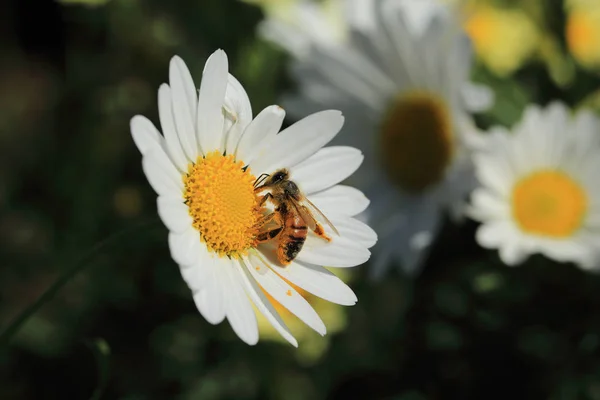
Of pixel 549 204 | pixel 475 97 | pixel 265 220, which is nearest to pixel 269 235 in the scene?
pixel 265 220

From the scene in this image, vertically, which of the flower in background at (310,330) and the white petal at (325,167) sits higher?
the white petal at (325,167)

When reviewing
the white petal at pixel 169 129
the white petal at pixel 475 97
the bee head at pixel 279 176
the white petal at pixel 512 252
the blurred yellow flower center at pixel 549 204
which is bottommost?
the white petal at pixel 169 129

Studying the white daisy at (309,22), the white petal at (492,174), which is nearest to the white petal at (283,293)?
the white petal at (492,174)

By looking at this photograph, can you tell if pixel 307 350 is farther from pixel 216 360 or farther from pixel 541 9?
pixel 541 9

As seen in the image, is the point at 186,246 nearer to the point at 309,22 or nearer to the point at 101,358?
the point at 101,358

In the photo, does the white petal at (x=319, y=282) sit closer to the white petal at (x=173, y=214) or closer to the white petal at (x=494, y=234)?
the white petal at (x=173, y=214)

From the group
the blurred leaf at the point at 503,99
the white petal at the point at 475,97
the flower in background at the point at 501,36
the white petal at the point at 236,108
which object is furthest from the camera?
the flower in background at the point at 501,36

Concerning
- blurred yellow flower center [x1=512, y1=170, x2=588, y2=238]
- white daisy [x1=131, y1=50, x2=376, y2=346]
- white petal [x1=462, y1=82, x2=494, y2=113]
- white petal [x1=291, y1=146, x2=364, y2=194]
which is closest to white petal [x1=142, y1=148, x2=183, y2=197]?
white daisy [x1=131, y1=50, x2=376, y2=346]

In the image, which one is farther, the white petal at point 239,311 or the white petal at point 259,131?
the white petal at point 259,131
